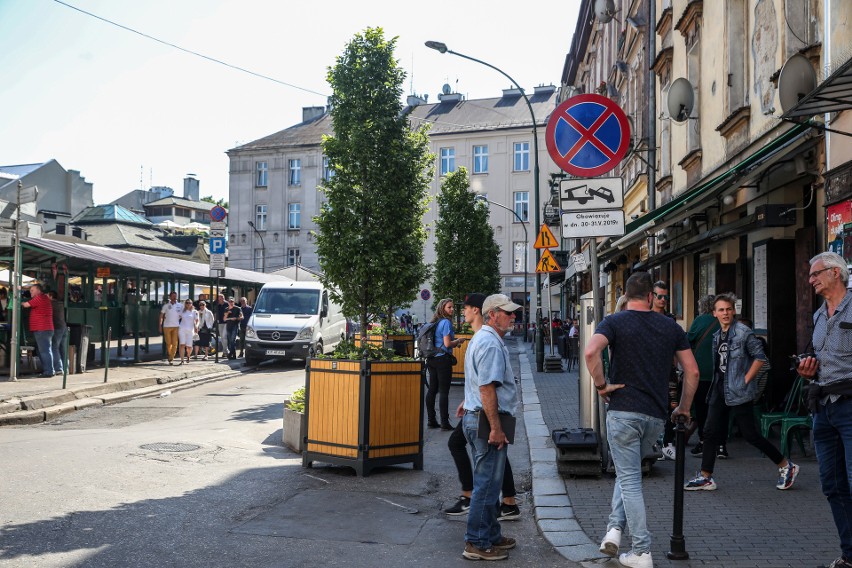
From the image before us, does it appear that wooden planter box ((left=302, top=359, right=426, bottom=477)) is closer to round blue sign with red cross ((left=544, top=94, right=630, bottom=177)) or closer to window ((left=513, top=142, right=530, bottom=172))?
round blue sign with red cross ((left=544, top=94, right=630, bottom=177))

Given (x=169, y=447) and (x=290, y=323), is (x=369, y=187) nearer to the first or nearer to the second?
(x=169, y=447)

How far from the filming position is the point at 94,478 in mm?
7715

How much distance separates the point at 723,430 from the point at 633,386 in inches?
114

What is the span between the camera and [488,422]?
18.5ft

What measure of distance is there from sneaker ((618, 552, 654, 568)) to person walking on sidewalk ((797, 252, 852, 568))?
1011 millimetres

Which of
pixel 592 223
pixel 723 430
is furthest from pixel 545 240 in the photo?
pixel 592 223

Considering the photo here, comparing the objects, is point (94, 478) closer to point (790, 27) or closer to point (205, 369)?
point (790, 27)

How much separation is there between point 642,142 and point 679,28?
11.9 feet

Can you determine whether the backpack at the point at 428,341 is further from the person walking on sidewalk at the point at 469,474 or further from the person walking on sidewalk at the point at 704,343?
the person walking on sidewalk at the point at 469,474

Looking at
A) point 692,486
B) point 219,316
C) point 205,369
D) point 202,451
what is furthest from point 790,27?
point 219,316

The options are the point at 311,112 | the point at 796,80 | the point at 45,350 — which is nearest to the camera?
the point at 796,80

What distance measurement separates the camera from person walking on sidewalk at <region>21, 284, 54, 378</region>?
52.6 feet

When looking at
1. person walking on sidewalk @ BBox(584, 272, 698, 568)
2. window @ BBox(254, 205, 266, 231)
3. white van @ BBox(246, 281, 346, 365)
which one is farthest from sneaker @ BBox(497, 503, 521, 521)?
window @ BBox(254, 205, 266, 231)

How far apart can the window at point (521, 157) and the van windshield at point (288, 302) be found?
38.8 meters
